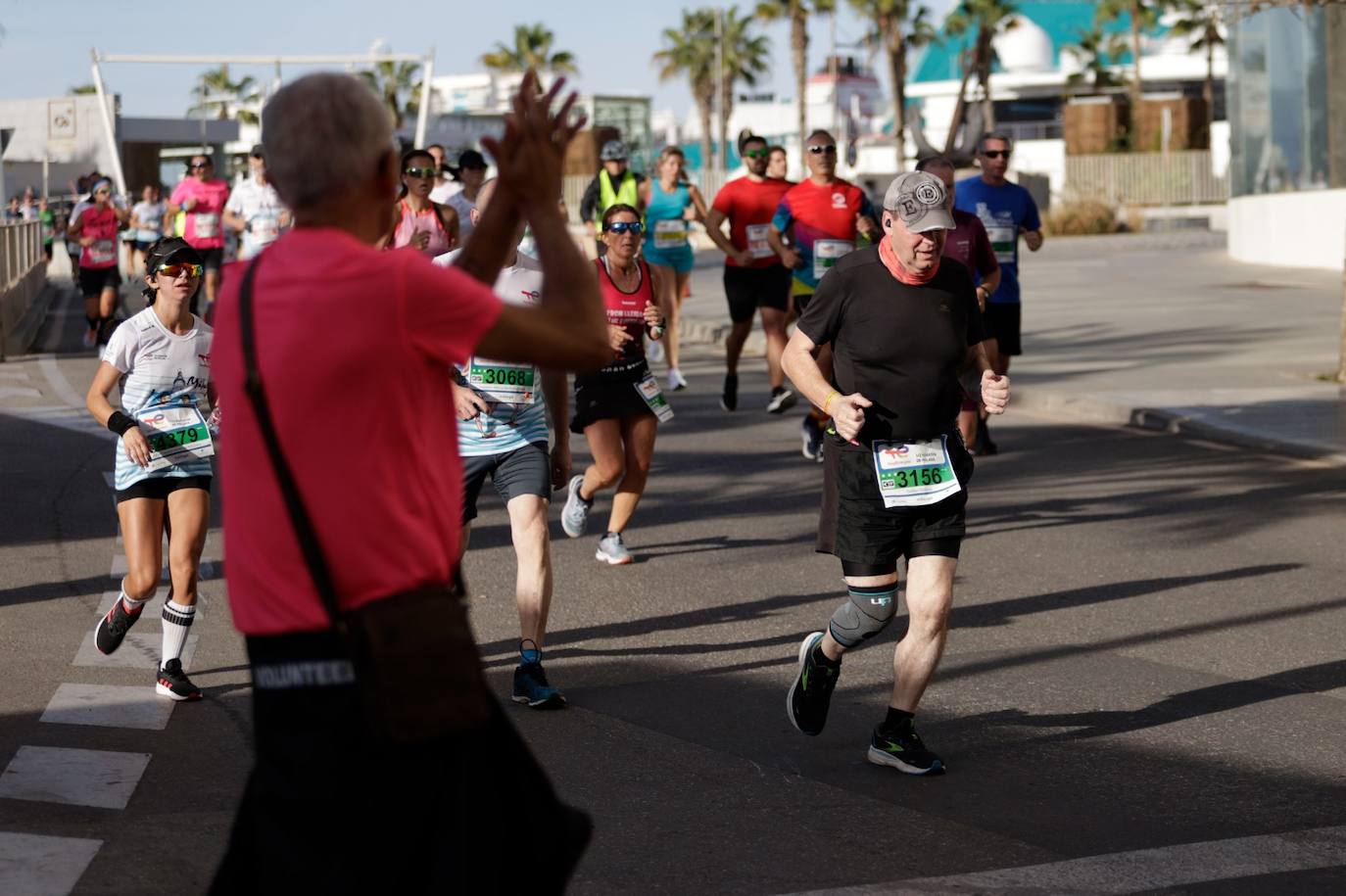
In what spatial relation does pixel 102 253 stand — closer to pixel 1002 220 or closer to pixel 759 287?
pixel 759 287

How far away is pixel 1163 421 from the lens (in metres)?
14.5

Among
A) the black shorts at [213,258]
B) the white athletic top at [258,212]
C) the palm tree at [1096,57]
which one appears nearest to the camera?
the white athletic top at [258,212]

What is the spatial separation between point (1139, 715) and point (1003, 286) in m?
6.66

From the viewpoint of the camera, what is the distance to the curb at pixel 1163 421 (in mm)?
12750

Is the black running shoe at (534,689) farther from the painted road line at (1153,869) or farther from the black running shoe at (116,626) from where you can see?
the painted road line at (1153,869)

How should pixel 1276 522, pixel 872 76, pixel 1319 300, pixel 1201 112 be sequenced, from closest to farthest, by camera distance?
pixel 1276 522
pixel 1319 300
pixel 1201 112
pixel 872 76

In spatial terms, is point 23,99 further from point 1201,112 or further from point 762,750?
point 762,750

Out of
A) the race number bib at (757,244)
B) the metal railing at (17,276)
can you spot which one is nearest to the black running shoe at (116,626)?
the race number bib at (757,244)

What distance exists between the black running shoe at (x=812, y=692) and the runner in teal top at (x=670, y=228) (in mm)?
10997

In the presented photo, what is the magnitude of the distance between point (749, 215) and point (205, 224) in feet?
26.6

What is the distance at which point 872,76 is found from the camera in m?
131

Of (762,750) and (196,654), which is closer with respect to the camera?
(762,750)

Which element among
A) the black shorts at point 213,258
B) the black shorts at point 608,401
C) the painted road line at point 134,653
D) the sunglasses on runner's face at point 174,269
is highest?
the black shorts at point 213,258

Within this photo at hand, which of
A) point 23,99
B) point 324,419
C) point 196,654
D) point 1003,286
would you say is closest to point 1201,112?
point 23,99
